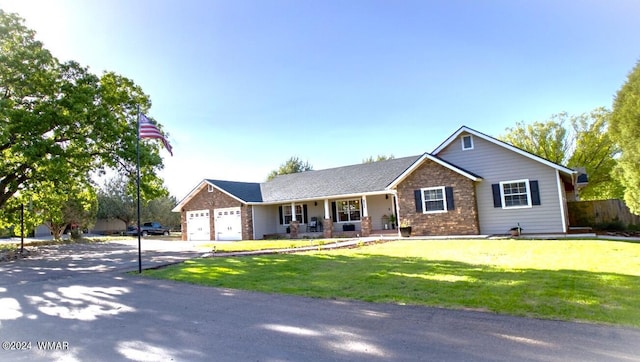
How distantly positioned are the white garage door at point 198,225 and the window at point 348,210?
10621 mm

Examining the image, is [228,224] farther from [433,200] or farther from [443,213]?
[443,213]

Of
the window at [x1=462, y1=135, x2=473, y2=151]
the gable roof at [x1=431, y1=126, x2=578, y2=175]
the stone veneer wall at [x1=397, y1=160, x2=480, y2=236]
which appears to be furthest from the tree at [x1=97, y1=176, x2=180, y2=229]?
the window at [x1=462, y1=135, x2=473, y2=151]

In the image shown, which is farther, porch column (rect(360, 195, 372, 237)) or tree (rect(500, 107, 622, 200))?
tree (rect(500, 107, 622, 200))

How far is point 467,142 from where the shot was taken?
19672 mm

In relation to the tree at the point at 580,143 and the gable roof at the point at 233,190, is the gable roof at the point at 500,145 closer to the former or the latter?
the gable roof at the point at 233,190

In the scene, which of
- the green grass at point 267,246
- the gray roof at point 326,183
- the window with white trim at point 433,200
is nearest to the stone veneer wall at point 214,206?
the gray roof at point 326,183

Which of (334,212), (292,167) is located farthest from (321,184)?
(292,167)

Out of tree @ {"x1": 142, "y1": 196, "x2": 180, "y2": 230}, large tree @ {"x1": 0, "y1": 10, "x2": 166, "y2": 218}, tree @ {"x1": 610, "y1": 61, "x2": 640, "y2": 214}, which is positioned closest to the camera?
tree @ {"x1": 610, "y1": 61, "x2": 640, "y2": 214}

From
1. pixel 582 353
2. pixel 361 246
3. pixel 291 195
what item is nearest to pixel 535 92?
pixel 361 246

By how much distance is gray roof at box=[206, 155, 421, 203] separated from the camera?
2395 cm

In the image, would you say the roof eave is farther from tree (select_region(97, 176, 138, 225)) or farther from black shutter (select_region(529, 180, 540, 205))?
tree (select_region(97, 176, 138, 225))

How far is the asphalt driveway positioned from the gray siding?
1434 centimetres

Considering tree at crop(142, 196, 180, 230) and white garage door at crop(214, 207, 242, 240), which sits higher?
tree at crop(142, 196, 180, 230)

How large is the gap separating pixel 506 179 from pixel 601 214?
216 inches
